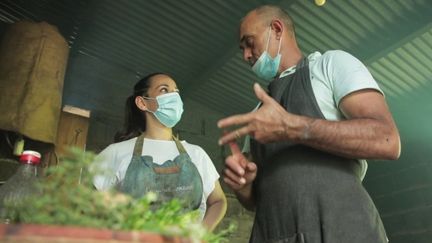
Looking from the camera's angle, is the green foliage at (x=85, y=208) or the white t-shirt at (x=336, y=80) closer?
the green foliage at (x=85, y=208)

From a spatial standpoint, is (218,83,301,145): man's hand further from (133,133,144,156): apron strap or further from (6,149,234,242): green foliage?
(133,133,144,156): apron strap


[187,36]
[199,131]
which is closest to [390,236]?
[199,131]

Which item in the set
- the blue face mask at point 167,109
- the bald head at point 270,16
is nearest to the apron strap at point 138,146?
the blue face mask at point 167,109

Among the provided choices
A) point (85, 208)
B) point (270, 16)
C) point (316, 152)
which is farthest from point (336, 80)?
point (85, 208)

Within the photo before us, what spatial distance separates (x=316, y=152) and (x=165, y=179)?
0.95 m

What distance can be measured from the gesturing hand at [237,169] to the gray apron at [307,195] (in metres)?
0.08

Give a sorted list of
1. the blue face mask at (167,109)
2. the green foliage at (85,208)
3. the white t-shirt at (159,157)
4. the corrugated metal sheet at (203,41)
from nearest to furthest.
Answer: the green foliage at (85,208)
the white t-shirt at (159,157)
the blue face mask at (167,109)
the corrugated metal sheet at (203,41)

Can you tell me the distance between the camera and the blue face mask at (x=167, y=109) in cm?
246

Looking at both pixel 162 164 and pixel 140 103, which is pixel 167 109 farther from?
pixel 162 164

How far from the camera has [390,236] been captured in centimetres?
548

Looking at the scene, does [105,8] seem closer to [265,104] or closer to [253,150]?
[253,150]

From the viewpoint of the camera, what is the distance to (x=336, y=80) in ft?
4.59

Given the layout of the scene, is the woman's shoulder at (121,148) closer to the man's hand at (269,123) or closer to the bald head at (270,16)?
the bald head at (270,16)

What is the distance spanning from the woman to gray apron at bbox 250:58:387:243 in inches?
20.4
